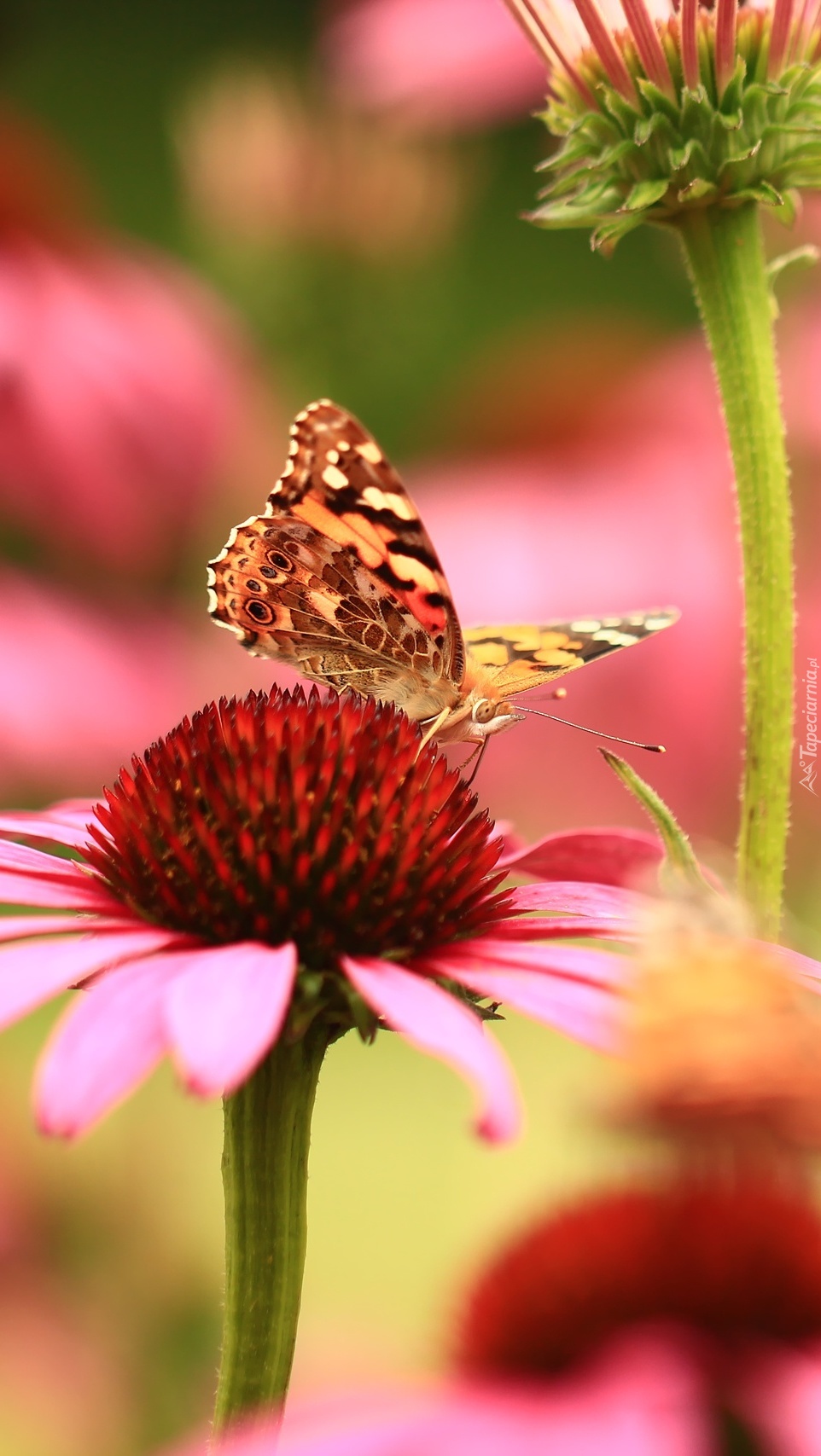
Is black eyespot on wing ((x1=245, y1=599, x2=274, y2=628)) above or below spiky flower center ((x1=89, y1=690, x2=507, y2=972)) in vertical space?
above

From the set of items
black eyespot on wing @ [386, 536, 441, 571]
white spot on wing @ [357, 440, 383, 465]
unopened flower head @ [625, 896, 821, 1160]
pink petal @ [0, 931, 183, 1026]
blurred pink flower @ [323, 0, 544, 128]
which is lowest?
pink petal @ [0, 931, 183, 1026]

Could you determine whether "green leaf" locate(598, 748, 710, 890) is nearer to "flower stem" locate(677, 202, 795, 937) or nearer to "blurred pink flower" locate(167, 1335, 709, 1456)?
"flower stem" locate(677, 202, 795, 937)

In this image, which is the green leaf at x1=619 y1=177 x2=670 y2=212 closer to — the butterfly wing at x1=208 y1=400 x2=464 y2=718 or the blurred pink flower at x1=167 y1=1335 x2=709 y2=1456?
the butterfly wing at x1=208 y1=400 x2=464 y2=718

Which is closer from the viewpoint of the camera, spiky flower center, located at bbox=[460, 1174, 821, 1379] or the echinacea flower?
the echinacea flower

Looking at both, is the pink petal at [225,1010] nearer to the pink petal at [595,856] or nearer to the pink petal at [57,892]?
the pink petal at [57,892]

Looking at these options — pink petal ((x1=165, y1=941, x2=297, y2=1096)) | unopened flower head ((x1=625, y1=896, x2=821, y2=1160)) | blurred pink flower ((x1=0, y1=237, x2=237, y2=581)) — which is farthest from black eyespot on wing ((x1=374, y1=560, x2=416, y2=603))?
blurred pink flower ((x1=0, y1=237, x2=237, y2=581))

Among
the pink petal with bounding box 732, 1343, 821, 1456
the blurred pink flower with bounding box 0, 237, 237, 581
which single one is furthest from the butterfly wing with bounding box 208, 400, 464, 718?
the blurred pink flower with bounding box 0, 237, 237, 581

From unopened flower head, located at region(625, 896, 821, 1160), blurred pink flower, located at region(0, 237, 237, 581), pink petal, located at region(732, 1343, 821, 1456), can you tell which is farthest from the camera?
blurred pink flower, located at region(0, 237, 237, 581)

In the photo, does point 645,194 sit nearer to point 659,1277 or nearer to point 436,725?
point 436,725

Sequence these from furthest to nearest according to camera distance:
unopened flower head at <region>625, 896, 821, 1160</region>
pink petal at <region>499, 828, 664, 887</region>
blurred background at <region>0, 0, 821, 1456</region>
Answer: blurred background at <region>0, 0, 821, 1456</region>, pink petal at <region>499, 828, 664, 887</region>, unopened flower head at <region>625, 896, 821, 1160</region>
